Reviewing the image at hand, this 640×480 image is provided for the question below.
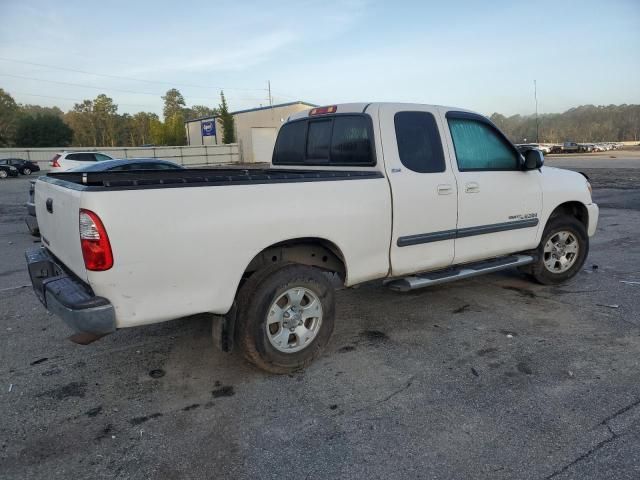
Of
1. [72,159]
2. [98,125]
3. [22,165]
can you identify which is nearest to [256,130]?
[22,165]

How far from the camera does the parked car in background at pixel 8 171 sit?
31656 millimetres

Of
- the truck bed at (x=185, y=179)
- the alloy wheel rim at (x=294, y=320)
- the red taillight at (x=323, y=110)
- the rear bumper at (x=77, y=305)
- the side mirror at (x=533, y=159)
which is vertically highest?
the red taillight at (x=323, y=110)

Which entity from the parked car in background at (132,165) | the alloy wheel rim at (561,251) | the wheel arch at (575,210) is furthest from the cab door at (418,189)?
the parked car in background at (132,165)

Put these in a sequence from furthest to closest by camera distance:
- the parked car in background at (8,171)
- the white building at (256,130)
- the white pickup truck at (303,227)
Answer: the white building at (256,130) → the parked car in background at (8,171) → the white pickup truck at (303,227)

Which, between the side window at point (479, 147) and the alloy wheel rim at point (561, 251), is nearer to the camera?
the side window at point (479, 147)

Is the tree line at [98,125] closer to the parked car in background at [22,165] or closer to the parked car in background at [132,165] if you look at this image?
the parked car in background at [22,165]

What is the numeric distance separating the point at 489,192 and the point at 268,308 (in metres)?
2.54

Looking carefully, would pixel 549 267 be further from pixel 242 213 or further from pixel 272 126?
pixel 272 126

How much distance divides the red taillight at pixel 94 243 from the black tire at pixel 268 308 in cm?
97

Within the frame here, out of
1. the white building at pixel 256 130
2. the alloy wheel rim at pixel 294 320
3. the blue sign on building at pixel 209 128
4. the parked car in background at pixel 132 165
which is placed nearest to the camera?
the alloy wheel rim at pixel 294 320

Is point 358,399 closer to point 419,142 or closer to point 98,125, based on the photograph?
point 419,142

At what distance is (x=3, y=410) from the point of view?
3188mm

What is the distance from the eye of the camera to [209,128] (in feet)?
170

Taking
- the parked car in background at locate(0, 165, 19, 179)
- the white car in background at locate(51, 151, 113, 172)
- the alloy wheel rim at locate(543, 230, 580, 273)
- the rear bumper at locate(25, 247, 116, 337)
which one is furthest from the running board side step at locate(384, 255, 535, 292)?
the parked car in background at locate(0, 165, 19, 179)
